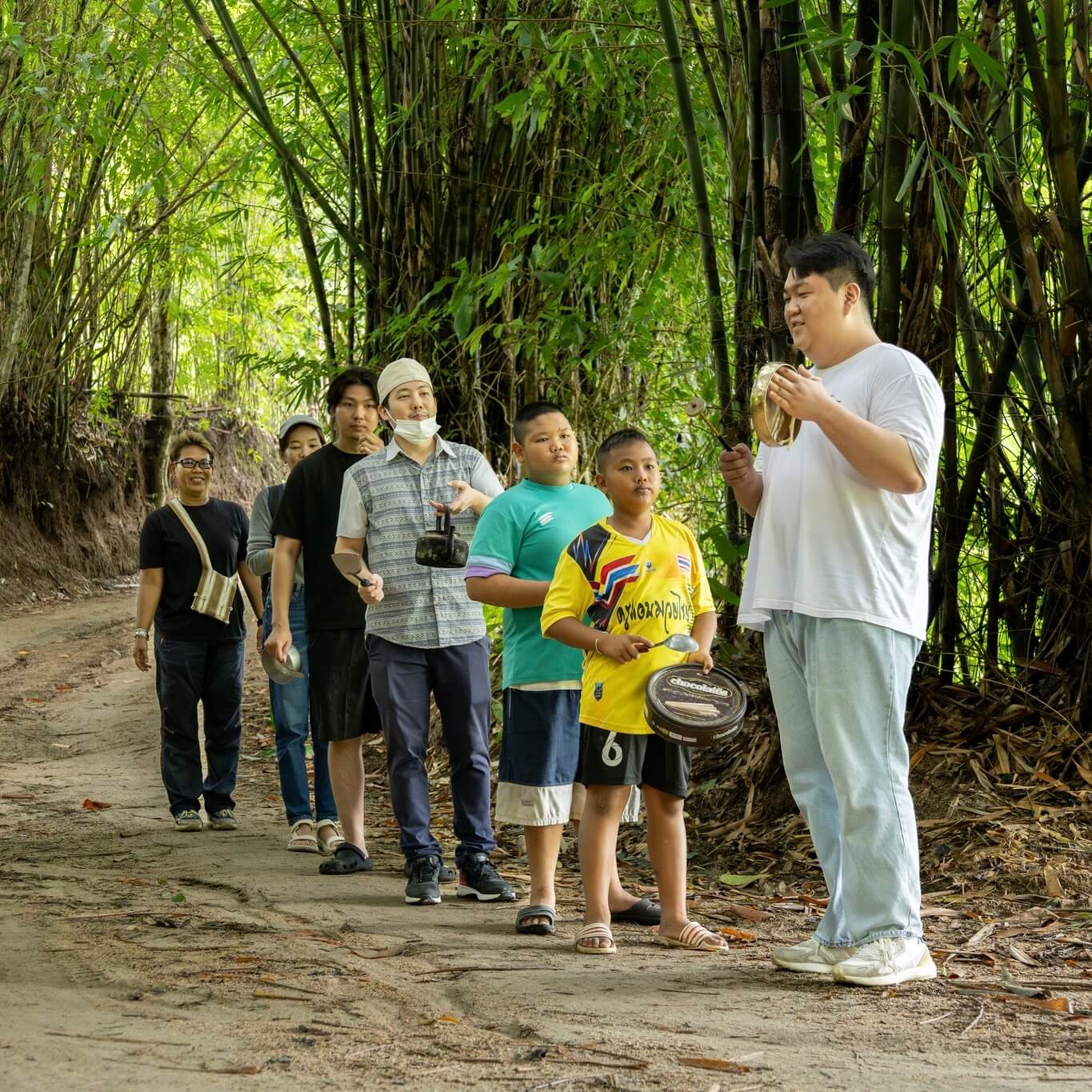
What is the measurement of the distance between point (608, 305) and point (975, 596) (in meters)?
2.32

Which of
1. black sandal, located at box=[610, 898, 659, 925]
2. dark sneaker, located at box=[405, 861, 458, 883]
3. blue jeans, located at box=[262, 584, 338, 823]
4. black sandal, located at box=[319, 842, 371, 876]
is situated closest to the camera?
black sandal, located at box=[610, 898, 659, 925]

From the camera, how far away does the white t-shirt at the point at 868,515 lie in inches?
108

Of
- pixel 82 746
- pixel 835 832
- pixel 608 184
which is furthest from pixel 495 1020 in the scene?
pixel 82 746

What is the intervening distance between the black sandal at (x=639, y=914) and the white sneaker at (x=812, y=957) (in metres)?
0.68

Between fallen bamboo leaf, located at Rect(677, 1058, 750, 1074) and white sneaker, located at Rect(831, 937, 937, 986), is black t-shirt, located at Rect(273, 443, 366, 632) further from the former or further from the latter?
fallen bamboo leaf, located at Rect(677, 1058, 750, 1074)

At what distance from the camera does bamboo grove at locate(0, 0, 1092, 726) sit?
3824 mm

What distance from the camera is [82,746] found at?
7.52 m

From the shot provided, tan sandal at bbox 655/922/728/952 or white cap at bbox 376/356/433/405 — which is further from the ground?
white cap at bbox 376/356/433/405

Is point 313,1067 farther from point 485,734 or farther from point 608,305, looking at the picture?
point 608,305

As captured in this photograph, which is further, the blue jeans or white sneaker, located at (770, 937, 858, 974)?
the blue jeans

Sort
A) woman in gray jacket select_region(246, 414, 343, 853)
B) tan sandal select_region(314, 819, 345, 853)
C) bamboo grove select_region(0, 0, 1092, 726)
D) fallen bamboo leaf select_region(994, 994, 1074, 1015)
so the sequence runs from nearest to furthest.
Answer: fallen bamboo leaf select_region(994, 994, 1074, 1015) < bamboo grove select_region(0, 0, 1092, 726) < tan sandal select_region(314, 819, 345, 853) < woman in gray jacket select_region(246, 414, 343, 853)

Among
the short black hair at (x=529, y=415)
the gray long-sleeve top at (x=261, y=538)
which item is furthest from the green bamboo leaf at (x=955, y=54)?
the gray long-sleeve top at (x=261, y=538)

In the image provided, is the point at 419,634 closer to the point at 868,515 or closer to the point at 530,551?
the point at 530,551

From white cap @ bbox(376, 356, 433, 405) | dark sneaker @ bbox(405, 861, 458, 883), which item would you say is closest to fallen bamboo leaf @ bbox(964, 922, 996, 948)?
dark sneaker @ bbox(405, 861, 458, 883)
